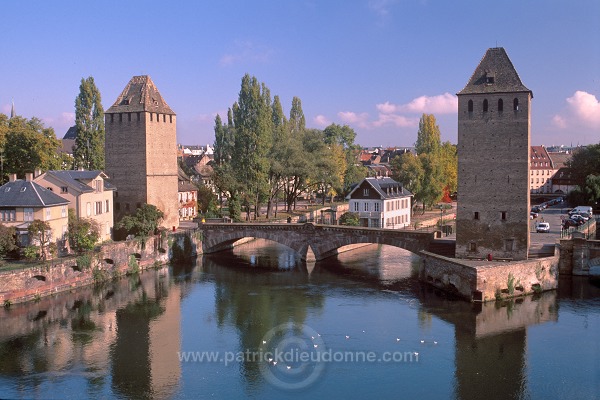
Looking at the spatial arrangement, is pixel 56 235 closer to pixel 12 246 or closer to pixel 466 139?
pixel 12 246

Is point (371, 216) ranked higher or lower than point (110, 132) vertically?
lower

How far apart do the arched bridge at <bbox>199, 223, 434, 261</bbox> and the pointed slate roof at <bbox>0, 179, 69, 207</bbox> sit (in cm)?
1337

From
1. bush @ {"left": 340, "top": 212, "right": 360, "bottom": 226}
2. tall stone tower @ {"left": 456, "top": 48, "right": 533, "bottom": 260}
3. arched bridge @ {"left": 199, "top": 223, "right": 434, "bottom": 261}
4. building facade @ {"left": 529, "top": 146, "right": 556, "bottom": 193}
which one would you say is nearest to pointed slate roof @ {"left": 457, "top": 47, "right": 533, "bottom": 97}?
tall stone tower @ {"left": 456, "top": 48, "right": 533, "bottom": 260}

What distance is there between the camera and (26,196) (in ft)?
136

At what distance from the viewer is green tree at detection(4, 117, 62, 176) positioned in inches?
1923

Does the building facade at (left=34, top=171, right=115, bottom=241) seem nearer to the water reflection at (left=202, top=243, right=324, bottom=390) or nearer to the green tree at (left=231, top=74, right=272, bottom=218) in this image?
the water reflection at (left=202, top=243, right=324, bottom=390)

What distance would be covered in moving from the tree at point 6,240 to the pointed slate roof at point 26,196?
2.37m

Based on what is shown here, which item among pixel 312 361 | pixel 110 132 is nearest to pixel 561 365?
pixel 312 361

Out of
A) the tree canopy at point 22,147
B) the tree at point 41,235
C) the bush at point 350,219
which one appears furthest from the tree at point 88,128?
the bush at point 350,219

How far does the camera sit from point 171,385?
24.6 metres

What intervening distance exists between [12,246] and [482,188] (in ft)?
96.8

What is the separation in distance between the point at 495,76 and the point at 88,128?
40.3 m

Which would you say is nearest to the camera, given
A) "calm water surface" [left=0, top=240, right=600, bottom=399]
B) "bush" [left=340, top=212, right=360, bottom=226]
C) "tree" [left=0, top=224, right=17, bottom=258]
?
"calm water surface" [left=0, top=240, right=600, bottom=399]

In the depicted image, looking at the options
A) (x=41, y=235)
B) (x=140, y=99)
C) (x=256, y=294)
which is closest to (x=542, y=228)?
(x=256, y=294)
